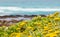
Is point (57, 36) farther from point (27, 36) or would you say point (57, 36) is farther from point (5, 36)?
point (5, 36)

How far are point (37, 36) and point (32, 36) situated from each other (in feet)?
1.41

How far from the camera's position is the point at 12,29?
5.49 meters

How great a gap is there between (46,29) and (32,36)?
1.33 ft

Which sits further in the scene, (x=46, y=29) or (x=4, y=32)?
(x=4, y=32)

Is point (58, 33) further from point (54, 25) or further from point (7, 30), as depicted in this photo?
point (7, 30)

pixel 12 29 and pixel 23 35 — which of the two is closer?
pixel 23 35

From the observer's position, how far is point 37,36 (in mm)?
4086

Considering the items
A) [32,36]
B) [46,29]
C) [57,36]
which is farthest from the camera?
[46,29]

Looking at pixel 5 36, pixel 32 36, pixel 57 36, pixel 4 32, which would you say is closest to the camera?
pixel 57 36

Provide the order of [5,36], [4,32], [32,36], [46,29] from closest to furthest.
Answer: [32,36], [46,29], [5,36], [4,32]

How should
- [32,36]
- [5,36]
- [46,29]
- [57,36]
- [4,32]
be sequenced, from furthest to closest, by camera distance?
1. [4,32]
2. [5,36]
3. [46,29]
4. [32,36]
5. [57,36]

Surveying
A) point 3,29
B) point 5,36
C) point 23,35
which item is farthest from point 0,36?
point 23,35

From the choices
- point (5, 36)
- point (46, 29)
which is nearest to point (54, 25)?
point (46, 29)

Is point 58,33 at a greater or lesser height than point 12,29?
greater
